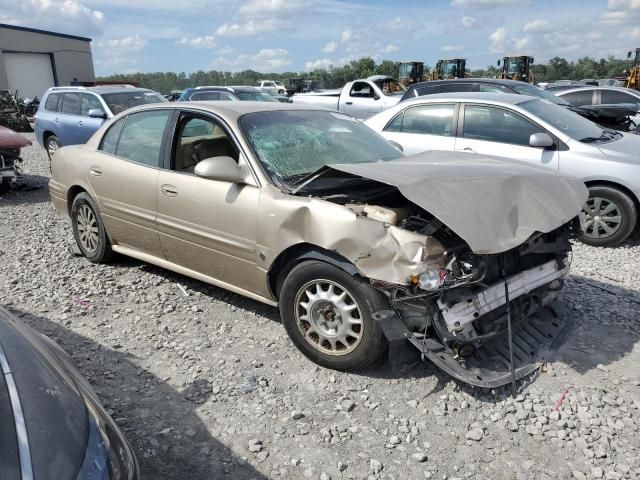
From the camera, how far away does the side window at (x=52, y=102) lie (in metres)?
10.9

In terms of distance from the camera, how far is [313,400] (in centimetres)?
313

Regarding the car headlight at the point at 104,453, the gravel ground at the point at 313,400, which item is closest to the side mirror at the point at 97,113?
the gravel ground at the point at 313,400

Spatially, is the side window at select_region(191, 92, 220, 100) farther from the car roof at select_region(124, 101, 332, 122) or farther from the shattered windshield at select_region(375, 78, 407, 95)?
the car roof at select_region(124, 101, 332, 122)

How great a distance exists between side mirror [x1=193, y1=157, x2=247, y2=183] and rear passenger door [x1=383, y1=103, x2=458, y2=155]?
368 cm

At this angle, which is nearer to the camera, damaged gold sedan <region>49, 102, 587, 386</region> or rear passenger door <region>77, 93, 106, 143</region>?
damaged gold sedan <region>49, 102, 587, 386</region>

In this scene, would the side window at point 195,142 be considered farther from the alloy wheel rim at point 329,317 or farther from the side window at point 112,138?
the alloy wheel rim at point 329,317

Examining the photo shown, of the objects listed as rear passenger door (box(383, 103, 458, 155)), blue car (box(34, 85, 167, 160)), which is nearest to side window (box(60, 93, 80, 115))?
blue car (box(34, 85, 167, 160))

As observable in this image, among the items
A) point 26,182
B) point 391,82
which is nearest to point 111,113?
point 26,182

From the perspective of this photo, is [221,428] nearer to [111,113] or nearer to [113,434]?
[113,434]

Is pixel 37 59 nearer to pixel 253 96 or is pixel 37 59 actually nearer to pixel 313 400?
pixel 253 96

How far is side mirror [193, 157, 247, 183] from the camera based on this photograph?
357cm

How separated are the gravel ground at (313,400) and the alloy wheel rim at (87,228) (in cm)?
74

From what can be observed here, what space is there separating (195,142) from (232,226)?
1128 mm

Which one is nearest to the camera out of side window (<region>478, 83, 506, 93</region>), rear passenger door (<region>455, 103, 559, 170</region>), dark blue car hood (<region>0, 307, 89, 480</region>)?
dark blue car hood (<region>0, 307, 89, 480</region>)
